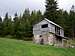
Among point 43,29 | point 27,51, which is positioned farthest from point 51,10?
point 27,51

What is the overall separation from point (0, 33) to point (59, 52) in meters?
52.7

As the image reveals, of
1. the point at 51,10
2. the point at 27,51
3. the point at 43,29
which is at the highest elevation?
the point at 51,10

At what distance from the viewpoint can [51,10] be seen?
263ft

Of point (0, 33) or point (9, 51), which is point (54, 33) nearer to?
point (9, 51)

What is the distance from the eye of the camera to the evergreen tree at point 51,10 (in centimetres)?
7812

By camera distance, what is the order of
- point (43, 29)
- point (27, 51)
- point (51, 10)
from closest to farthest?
point (27, 51), point (43, 29), point (51, 10)

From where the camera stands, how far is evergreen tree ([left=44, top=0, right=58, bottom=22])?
78125 millimetres

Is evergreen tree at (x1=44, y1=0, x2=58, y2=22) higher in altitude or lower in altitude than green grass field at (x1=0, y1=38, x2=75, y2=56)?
higher

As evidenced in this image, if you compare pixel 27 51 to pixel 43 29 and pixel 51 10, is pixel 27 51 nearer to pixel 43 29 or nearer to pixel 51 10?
pixel 43 29

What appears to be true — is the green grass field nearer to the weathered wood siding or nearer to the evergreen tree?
the weathered wood siding

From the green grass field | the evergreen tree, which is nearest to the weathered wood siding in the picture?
the evergreen tree

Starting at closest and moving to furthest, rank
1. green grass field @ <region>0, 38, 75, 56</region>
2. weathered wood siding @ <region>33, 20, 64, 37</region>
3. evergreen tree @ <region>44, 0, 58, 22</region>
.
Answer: green grass field @ <region>0, 38, 75, 56</region>, weathered wood siding @ <region>33, 20, 64, 37</region>, evergreen tree @ <region>44, 0, 58, 22</region>

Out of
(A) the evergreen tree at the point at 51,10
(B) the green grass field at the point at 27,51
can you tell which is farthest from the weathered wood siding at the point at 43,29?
(B) the green grass field at the point at 27,51

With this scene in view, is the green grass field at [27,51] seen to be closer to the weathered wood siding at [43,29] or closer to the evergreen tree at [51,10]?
the weathered wood siding at [43,29]
